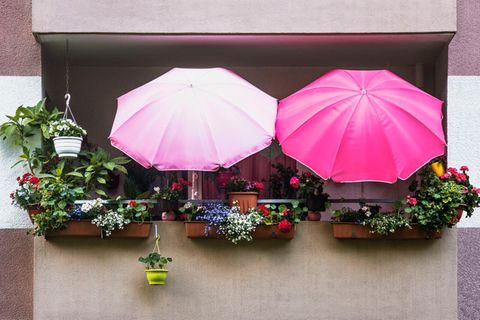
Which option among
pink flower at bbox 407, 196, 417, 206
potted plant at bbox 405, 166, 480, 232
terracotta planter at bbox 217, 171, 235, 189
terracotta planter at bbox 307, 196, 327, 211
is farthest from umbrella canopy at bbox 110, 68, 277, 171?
potted plant at bbox 405, 166, 480, 232

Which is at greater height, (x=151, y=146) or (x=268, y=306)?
(x=151, y=146)

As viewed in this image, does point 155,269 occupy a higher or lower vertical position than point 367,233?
lower

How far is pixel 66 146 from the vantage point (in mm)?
11445

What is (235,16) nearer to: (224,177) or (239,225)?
(224,177)

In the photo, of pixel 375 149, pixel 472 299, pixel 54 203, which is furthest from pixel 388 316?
pixel 54 203

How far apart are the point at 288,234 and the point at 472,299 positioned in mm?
2294

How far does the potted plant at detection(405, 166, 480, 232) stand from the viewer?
11.1 metres

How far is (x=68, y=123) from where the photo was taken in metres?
11.5

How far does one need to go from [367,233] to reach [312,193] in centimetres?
78

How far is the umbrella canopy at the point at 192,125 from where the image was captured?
11.0m

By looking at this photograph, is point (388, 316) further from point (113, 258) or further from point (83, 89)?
point (83, 89)

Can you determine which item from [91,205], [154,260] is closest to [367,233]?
[154,260]

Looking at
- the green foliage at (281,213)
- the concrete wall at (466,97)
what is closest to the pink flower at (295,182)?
the green foliage at (281,213)

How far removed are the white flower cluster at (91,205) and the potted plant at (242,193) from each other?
1.46 m
